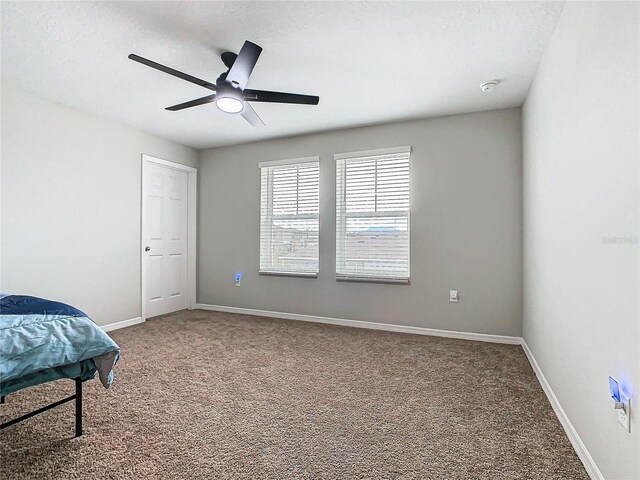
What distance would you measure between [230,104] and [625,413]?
2.64 meters

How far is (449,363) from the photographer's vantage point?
2770 millimetres

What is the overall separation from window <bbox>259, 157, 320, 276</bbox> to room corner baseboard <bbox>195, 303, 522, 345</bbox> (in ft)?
1.83

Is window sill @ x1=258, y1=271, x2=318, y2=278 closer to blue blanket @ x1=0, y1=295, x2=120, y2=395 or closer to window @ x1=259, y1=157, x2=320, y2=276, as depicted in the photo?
window @ x1=259, y1=157, x2=320, y2=276

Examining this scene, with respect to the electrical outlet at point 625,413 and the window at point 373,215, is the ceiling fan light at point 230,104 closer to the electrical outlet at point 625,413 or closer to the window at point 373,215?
the window at point 373,215

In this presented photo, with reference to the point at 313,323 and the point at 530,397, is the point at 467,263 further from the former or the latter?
the point at 313,323

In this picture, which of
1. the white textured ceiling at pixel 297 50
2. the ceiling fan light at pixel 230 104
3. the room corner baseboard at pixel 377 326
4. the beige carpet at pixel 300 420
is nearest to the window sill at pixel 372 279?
the room corner baseboard at pixel 377 326

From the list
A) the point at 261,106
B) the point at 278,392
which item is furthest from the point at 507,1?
the point at 278,392

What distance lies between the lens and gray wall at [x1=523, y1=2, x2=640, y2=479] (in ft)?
3.88

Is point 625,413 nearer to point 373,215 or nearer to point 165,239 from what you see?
point 373,215

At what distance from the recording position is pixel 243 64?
2.12 metres

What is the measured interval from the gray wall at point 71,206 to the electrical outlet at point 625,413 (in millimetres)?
4200

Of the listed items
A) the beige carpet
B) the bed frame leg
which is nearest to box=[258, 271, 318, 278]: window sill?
the beige carpet

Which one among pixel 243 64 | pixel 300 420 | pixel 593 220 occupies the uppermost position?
pixel 243 64

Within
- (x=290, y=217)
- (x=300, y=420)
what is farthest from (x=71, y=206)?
(x=300, y=420)
